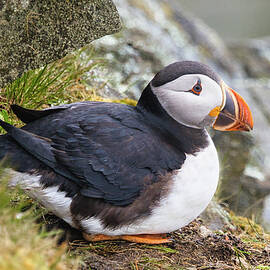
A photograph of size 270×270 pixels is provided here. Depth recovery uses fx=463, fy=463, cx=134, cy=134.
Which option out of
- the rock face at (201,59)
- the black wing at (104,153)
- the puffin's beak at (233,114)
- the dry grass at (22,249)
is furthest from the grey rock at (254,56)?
the dry grass at (22,249)

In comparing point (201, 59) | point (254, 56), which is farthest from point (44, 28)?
point (254, 56)

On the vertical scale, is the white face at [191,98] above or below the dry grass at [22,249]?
below

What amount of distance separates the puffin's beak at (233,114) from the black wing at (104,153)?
443mm

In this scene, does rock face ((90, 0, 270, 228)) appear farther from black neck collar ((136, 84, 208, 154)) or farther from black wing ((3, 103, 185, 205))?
black wing ((3, 103, 185, 205))

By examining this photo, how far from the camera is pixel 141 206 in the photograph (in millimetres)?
3096

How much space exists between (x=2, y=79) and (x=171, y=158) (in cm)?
128

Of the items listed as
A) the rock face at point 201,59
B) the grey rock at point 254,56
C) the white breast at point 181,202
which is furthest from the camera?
the grey rock at point 254,56

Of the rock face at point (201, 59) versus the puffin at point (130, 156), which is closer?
the puffin at point (130, 156)

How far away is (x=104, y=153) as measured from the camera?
3027 millimetres

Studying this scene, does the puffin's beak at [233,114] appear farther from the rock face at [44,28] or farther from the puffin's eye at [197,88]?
the rock face at [44,28]

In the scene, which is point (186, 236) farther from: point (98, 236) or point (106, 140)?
point (106, 140)

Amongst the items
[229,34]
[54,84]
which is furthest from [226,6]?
[54,84]

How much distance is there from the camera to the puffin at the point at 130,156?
3018 mm

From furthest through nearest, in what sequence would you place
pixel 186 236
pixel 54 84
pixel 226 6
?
pixel 226 6
pixel 54 84
pixel 186 236
